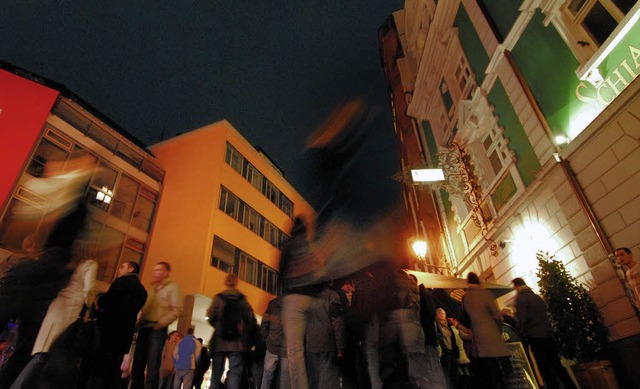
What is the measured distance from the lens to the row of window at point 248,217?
66.5ft

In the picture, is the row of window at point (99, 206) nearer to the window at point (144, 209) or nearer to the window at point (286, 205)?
the window at point (144, 209)

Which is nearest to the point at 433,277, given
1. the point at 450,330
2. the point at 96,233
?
the point at 450,330

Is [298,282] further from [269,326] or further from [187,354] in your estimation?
[187,354]

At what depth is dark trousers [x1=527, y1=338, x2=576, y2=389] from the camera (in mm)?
4941

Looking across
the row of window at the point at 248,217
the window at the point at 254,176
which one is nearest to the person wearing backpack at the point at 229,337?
the row of window at the point at 248,217

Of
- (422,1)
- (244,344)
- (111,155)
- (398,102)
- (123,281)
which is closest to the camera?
(123,281)

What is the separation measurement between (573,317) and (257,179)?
2047 centimetres

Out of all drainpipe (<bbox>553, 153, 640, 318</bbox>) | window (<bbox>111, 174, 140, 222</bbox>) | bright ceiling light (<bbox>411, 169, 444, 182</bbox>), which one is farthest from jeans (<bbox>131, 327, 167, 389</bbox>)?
window (<bbox>111, 174, 140, 222</bbox>)

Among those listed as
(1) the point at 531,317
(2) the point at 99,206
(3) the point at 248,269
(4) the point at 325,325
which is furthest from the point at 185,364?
(3) the point at 248,269

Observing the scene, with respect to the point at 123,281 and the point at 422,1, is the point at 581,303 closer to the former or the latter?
Answer: the point at 123,281

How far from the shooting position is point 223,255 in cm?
1881

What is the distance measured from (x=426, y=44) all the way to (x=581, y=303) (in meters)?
12.3

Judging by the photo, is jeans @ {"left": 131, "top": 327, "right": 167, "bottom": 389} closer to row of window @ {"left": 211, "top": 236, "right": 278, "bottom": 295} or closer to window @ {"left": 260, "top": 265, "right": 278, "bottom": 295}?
row of window @ {"left": 211, "top": 236, "right": 278, "bottom": 295}

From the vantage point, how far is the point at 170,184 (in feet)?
68.5
